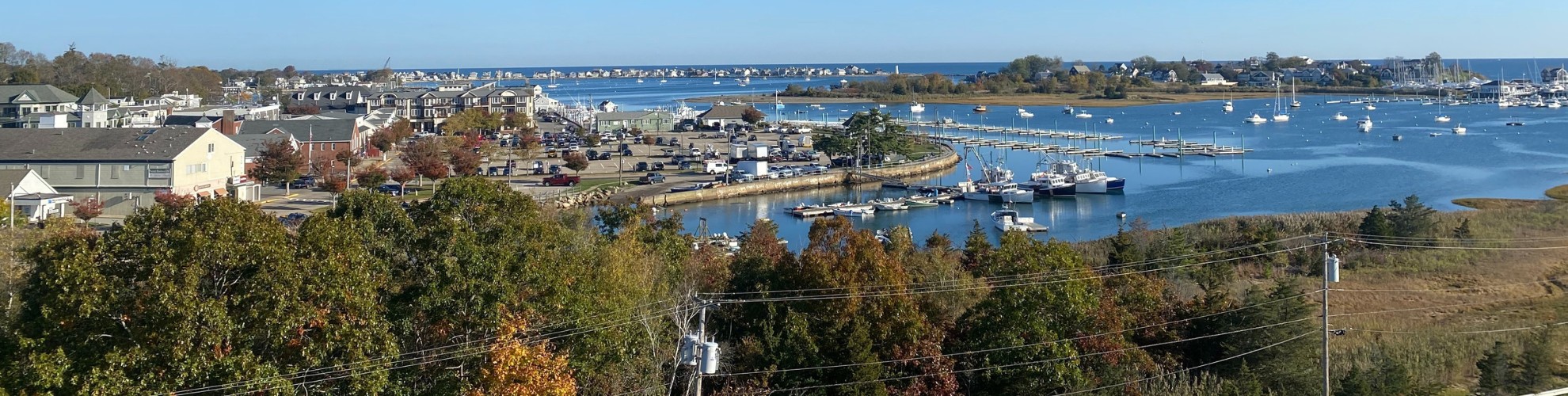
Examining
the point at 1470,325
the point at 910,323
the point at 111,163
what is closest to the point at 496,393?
the point at 910,323

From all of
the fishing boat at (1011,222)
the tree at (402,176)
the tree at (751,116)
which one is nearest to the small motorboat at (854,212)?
the fishing boat at (1011,222)

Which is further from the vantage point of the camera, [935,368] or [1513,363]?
[1513,363]

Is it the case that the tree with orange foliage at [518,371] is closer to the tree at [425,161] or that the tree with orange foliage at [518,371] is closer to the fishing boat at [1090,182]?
the tree at [425,161]

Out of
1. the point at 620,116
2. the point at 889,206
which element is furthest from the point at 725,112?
the point at 889,206

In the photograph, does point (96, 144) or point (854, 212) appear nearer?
point (96, 144)

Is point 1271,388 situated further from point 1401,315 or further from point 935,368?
point 1401,315

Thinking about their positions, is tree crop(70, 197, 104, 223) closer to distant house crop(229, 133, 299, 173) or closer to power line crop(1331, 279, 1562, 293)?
distant house crop(229, 133, 299, 173)

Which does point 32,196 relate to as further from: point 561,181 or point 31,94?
point 31,94
